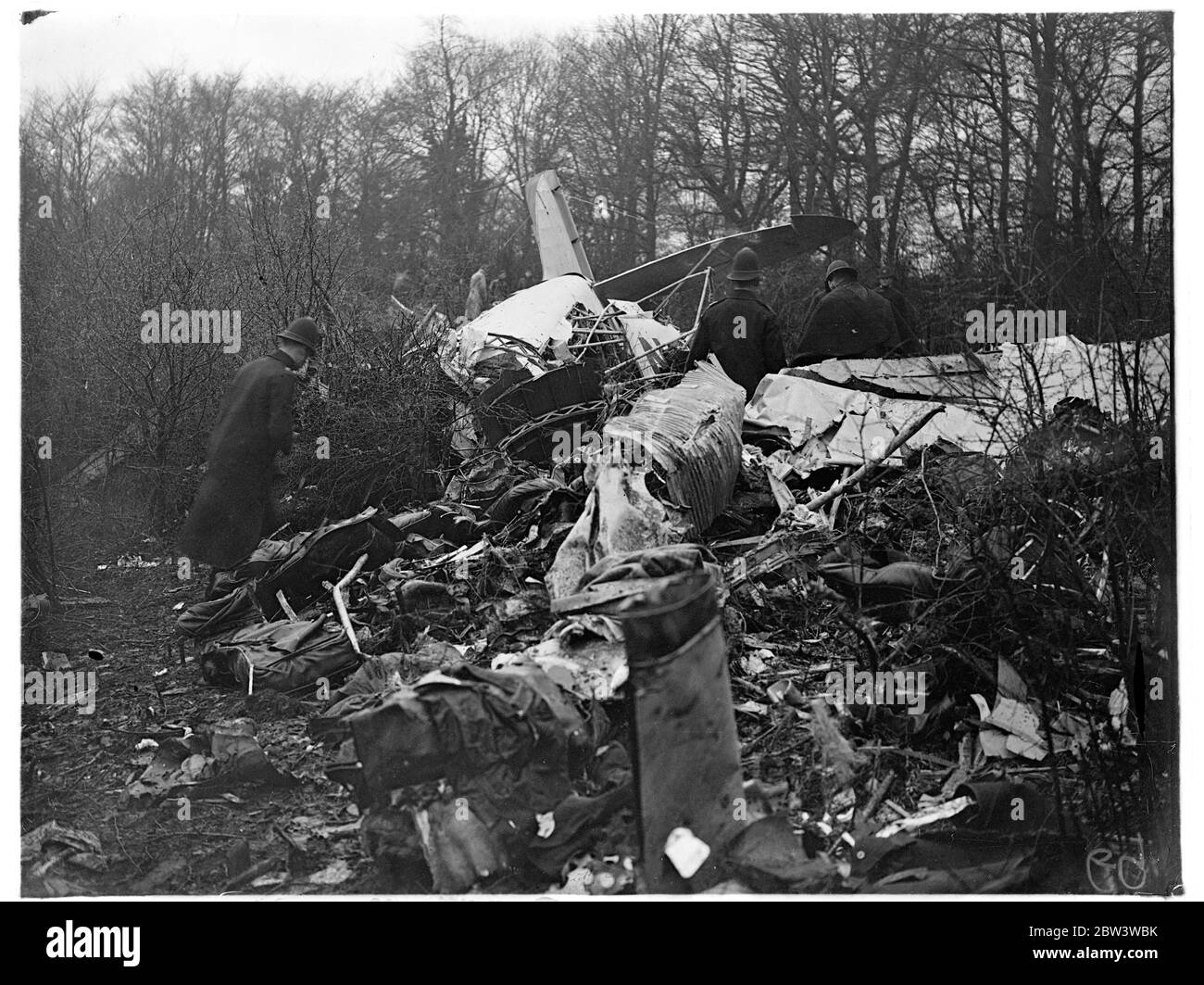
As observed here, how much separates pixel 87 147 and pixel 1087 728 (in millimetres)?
9424

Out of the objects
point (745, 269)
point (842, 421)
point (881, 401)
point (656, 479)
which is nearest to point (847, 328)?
point (745, 269)

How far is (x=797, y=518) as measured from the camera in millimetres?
5684

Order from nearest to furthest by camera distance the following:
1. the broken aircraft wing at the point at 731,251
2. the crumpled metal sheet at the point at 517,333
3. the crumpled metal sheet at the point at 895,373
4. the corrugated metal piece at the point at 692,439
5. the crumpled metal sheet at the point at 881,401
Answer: the corrugated metal piece at the point at 692,439 < the crumpled metal sheet at the point at 881,401 < the crumpled metal sheet at the point at 895,373 < the crumpled metal sheet at the point at 517,333 < the broken aircraft wing at the point at 731,251

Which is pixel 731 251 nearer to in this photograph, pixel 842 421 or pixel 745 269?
pixel 745 269

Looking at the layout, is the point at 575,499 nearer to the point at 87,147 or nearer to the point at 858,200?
the point at 87,147

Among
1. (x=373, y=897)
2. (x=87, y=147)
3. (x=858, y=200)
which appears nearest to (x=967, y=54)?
(x=858, y=200)

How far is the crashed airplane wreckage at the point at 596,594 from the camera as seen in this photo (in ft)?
11.7

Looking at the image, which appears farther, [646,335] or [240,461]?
[646,335]

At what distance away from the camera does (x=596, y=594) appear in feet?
14.0

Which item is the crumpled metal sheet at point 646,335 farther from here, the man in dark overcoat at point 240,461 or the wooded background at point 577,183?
the man in dark overcoat at point 240,461

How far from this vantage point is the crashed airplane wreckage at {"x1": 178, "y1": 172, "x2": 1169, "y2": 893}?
355 cm

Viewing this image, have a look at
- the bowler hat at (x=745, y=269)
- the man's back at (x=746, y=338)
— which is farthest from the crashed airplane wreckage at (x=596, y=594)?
the bowler hat at (x=745, y=269)

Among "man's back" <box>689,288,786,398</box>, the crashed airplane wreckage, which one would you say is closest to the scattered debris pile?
the crashed airplane wreckage

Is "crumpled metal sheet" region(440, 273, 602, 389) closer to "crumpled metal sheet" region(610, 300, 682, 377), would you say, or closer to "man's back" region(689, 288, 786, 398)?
"crumpled metal sheet" region(610, 300, 682, 377)
